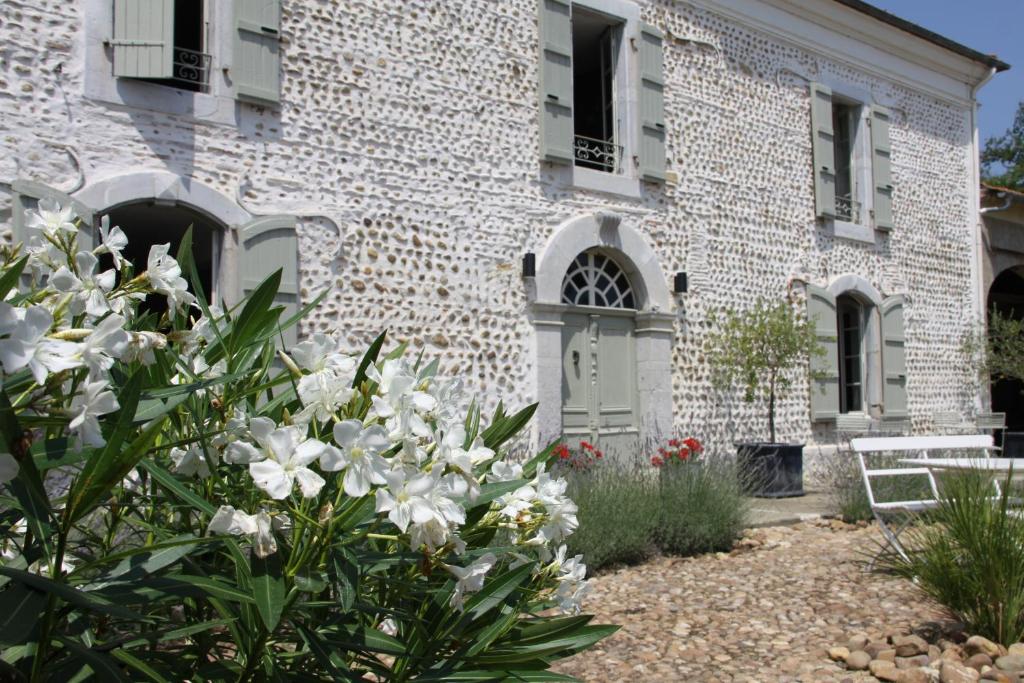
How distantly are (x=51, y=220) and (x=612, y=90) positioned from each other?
26.8ft

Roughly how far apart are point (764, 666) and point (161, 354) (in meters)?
2.81

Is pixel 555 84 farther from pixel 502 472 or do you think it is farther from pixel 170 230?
pixel 502 472

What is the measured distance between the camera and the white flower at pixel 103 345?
1023 millimetres

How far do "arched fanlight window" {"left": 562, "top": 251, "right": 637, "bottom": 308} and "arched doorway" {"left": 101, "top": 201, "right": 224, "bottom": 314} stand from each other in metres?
3.32

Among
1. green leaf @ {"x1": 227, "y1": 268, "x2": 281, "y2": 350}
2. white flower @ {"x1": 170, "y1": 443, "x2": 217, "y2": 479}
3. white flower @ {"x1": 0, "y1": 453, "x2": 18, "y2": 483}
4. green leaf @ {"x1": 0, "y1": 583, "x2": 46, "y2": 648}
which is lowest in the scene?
green leaf @ {"x1": 0, "y1": 583, "x2": 46, "y2": 648}

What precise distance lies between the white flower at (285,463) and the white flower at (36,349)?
0.27 meters

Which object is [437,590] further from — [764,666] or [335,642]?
[764,666]

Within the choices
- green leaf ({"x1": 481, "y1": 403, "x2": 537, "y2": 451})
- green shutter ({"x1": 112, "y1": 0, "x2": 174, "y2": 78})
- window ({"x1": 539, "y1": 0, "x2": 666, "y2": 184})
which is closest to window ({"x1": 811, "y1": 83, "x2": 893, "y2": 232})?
window ({"x1": 539, "y1": 0, "x2": 666, "y2": 184})

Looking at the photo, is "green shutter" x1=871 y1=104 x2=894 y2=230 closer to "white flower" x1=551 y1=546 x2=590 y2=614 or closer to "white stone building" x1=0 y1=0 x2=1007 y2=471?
"white stone building" x1=0 y1=0 x2=1007 y2=471


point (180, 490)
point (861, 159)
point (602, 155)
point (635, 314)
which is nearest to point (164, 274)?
point (180, 490)

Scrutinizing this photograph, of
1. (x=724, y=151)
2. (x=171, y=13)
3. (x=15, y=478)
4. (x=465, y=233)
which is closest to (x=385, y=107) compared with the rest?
(x=465, y=233)

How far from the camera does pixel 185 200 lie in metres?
6.04

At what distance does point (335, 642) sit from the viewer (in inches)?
53.1

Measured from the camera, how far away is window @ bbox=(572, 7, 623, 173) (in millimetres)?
8852
